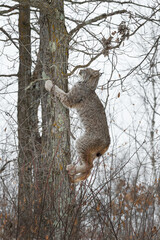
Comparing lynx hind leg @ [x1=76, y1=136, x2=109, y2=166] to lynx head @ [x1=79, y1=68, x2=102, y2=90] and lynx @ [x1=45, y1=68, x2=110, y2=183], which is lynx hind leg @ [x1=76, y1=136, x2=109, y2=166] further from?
lynx head @ [x1=79, y1=68, x2=102, y2=90]

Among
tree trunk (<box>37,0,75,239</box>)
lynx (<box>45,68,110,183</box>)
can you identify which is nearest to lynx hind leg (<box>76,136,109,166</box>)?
lynx (<box>45,68,110,183</box>)

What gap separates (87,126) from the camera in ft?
15.3

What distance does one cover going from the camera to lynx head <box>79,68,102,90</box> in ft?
16.9

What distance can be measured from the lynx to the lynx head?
177 mm

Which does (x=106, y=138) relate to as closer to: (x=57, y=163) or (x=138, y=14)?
(x=57, y=163)

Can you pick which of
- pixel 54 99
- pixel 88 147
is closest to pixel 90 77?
pixel 54 99

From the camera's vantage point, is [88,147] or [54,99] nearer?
[88,147]

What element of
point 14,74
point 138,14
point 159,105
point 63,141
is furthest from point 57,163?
point 159,105

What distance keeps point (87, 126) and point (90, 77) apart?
94 centimetres

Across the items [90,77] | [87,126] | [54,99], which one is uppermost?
[90,77]

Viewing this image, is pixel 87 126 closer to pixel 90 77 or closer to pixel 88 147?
pixel 88 147

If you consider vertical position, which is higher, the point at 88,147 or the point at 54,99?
the point at 54,99

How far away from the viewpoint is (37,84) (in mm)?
8508

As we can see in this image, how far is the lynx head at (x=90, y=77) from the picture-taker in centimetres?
514
